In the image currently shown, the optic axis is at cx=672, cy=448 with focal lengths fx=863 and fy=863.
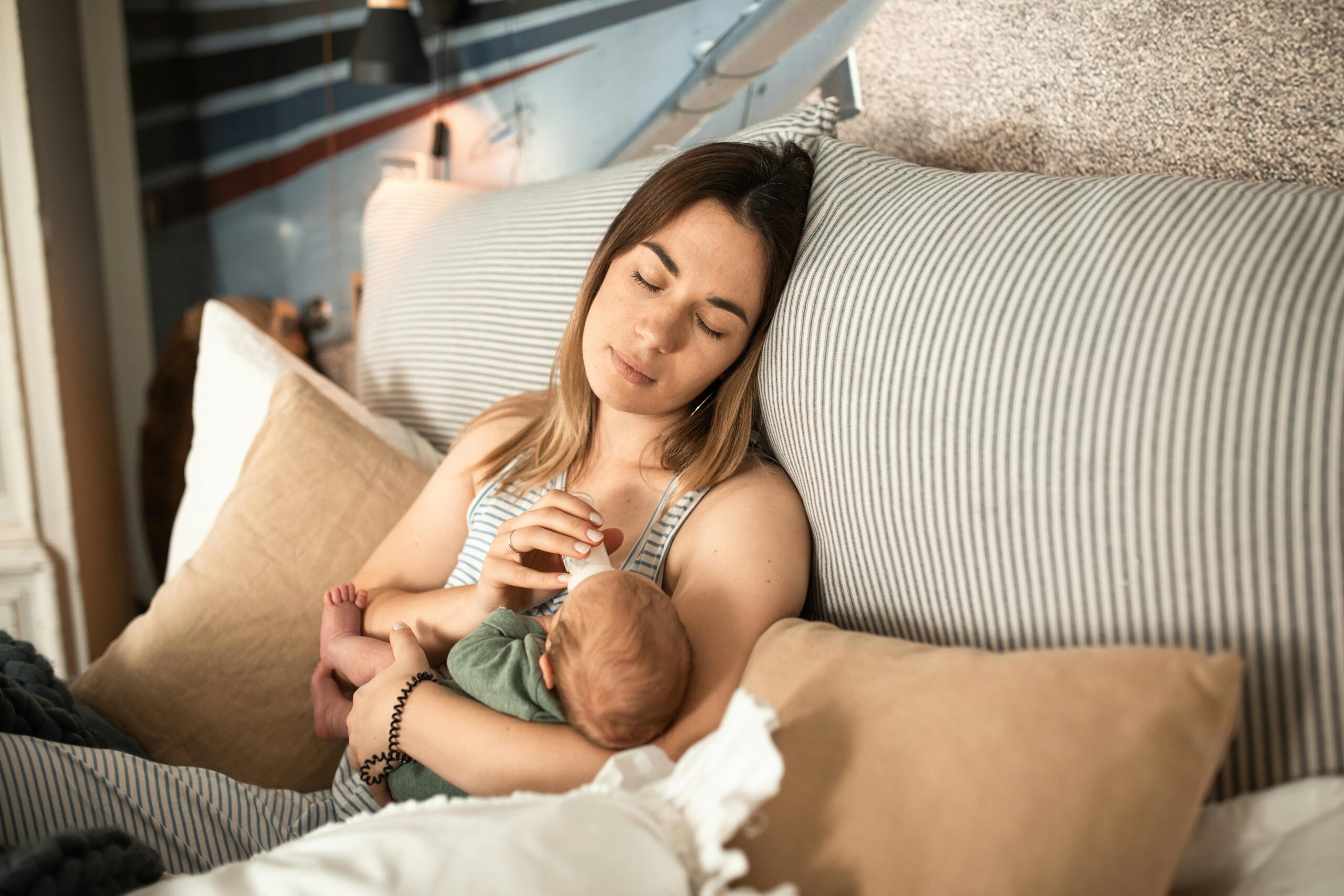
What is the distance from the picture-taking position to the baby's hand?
1.22 metres

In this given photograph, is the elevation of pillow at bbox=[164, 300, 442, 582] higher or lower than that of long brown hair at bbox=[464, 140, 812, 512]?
lower

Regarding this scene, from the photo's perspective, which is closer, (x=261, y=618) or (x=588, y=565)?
(x=588, y=565)

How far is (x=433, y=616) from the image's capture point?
3.69 ft

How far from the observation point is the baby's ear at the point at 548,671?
0.87m

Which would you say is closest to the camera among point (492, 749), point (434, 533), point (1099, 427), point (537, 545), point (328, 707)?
point (1099, 427)

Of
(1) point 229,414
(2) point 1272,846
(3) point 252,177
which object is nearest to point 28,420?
(1) point 229,414

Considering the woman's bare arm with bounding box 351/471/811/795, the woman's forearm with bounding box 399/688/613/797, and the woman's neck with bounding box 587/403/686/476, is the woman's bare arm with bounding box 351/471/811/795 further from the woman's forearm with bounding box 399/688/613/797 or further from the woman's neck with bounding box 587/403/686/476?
the woman's neck with bounding box 587/403/686/476

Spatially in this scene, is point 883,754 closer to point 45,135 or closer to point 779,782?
point 779,782

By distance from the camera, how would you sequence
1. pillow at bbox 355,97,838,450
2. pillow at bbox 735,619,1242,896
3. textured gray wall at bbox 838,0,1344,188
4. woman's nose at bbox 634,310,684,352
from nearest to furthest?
pillow at bbox 735,619,1242,896, textured gray wall at bbox 838,0,1344,188, woman's nose at bbox 634,310,684,352, pillow at bbox 355,97,838,450

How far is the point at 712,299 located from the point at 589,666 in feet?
1.51

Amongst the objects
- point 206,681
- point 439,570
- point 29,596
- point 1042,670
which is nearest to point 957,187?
point 1042,670

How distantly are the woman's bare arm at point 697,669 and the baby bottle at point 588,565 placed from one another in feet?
0.30

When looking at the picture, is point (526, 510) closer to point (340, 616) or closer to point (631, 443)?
point (631, 443)

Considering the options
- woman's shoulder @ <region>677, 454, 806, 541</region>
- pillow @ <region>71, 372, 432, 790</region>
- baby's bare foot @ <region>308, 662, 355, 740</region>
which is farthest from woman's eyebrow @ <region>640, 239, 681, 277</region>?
baby's bare foot @ <region>308, 662, 355, 740</region>
